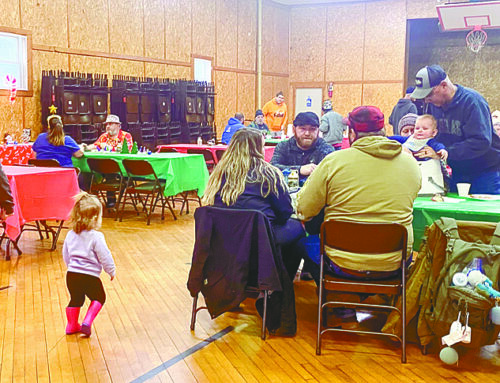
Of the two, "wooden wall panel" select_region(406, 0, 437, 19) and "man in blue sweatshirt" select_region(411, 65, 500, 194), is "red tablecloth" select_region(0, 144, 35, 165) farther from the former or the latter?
"wooden wall panel" select_region(406, 0, 437, 19)

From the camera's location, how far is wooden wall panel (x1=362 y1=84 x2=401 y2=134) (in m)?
15.3

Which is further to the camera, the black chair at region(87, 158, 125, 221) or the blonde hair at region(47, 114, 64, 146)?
the black chair at region(87, 158, 125, 221)

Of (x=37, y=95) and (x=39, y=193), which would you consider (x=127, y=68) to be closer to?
(x=37, y=95)

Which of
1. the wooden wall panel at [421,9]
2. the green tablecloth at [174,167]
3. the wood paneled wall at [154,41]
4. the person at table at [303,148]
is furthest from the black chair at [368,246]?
the wooden wall panel at [421,9]

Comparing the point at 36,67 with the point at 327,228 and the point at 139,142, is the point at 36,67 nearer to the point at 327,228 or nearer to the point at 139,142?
the point at 139,142

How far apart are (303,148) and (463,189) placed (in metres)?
1.49

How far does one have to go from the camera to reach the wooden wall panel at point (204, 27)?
12.8 m

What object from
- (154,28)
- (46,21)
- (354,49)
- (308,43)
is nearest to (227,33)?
(154,28)

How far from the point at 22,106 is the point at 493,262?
8108 millimetres

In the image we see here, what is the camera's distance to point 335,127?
995 cm

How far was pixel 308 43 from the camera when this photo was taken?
16.1 meters

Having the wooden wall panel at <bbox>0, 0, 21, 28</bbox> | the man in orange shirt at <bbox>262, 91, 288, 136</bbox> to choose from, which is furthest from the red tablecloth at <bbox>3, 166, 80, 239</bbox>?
the man in orange shirt at <bbox>262, 91, 288, 136</bbox>

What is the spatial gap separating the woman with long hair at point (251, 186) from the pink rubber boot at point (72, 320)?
102 centimetres

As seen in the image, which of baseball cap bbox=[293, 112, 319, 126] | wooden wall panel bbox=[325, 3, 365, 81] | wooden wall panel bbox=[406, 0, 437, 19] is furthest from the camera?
wooden wall panel bbox=[325, 3, 365, 81]
